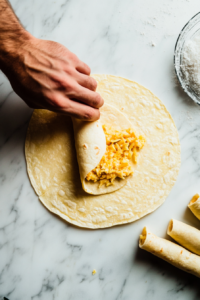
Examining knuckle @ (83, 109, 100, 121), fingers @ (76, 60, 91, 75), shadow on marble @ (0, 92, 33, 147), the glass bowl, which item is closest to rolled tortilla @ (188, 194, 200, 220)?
the glass bowl

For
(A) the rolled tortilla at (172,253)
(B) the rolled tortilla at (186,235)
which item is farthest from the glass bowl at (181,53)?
(A) the rolled tortilla at (172,253)

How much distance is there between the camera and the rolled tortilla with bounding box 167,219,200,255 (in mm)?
1996

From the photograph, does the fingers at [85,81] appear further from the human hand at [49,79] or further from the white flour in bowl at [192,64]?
the white flour in bowl at [192,64]

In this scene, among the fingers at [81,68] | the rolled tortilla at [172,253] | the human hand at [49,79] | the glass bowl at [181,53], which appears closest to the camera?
the human hand at [49,79]

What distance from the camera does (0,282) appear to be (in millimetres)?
2105

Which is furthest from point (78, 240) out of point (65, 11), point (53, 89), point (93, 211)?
point (65, 11)

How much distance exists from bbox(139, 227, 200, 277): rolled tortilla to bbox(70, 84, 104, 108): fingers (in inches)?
46.6

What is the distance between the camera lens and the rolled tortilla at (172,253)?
1968mm

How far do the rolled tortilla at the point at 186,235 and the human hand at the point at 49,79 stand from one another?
1.18 metres

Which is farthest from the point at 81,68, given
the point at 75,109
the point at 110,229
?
the point at 110,229

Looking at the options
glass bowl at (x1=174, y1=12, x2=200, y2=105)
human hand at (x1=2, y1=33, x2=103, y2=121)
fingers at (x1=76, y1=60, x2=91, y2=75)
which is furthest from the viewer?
glass bowl at (x1=174, y1=12, x2=200, y2=105)

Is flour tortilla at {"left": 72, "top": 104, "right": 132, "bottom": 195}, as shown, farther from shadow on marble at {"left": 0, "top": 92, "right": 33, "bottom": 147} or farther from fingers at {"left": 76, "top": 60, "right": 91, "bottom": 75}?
shadow on marble at {"left": 0, "top": 92, "right": 33, "bottom": 147}

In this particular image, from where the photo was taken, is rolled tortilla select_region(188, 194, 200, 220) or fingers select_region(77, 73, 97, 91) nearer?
fingers select_region(77, 73, 97, 91)

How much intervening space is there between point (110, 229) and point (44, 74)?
4.61 ft
